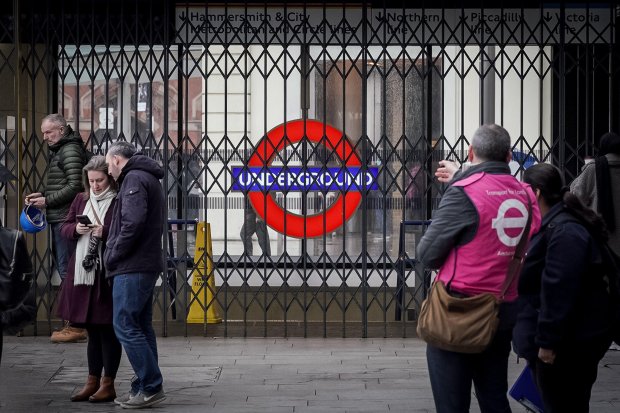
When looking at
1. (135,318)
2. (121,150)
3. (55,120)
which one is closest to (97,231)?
(121,150)

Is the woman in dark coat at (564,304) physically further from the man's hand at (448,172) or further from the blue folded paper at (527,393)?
the blue folded paper at (527,393)

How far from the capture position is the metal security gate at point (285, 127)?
Result: 37.4 feet

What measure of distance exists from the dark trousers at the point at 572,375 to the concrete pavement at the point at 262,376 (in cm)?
243

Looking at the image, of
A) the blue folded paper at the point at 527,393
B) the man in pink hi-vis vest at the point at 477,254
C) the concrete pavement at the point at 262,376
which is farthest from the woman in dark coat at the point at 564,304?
the concrete pavement at the point at 262,376

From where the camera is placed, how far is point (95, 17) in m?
11.5

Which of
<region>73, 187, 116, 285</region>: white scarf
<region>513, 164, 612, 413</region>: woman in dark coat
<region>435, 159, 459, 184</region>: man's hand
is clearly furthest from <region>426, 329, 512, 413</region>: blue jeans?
<region>73, 187, 116, 285</region>: white scarf

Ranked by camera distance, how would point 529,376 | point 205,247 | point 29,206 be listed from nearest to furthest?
point 529,376
point 29,206
point 205,247

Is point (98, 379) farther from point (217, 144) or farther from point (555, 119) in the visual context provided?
point (555, 119)

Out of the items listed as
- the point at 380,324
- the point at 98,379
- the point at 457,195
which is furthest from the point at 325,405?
the point at 380,324

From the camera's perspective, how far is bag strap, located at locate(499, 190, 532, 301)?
590 cm

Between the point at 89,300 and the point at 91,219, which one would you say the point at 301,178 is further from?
the point at 89,300

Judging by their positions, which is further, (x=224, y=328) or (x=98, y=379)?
(x=224, y=328)

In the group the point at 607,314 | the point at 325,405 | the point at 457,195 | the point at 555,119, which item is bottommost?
the point at 325,405

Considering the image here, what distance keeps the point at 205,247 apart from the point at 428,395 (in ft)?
11.7
